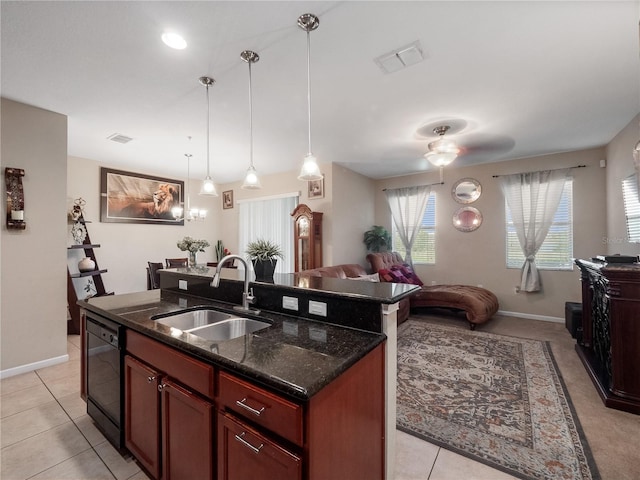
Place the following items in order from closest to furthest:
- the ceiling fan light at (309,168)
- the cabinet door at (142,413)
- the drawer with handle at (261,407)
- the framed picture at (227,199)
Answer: the drawer with handle at (261,407), the cabinet door at (142,413), the ceiling fan light at (309,168), the framed picture at (227,199)

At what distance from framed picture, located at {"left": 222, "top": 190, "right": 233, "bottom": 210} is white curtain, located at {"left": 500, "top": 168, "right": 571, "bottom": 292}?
5.68 metres

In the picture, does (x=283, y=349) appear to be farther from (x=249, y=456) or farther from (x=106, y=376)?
(x=106, y=376)

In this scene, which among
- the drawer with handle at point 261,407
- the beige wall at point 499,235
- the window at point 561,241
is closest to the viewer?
the drawer with handle at point 261,407

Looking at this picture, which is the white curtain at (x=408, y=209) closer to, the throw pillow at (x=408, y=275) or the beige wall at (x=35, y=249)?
the throw pillow at (x=408, y=275)

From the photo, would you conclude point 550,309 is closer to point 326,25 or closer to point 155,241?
point 326,25

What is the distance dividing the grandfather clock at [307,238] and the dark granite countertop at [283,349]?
3144 millimetres

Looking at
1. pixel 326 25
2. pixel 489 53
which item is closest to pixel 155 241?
pixel 326 25

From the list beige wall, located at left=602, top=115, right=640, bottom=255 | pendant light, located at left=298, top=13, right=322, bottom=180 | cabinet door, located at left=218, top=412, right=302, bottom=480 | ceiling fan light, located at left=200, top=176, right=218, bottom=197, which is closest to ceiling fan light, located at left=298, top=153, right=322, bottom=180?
pendant light, located at left=298, top=13, right=322, bottom=180

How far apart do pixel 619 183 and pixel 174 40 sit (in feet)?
16.9

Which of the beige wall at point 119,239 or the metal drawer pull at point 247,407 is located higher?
the beige wall at point 119,239

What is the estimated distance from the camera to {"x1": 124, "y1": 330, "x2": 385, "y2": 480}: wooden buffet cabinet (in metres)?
0.96

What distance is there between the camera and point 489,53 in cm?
215

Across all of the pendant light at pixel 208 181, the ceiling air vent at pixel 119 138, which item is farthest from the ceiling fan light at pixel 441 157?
the ceiling air vent at pixel 119 138

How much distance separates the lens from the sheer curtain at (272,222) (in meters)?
5.79
